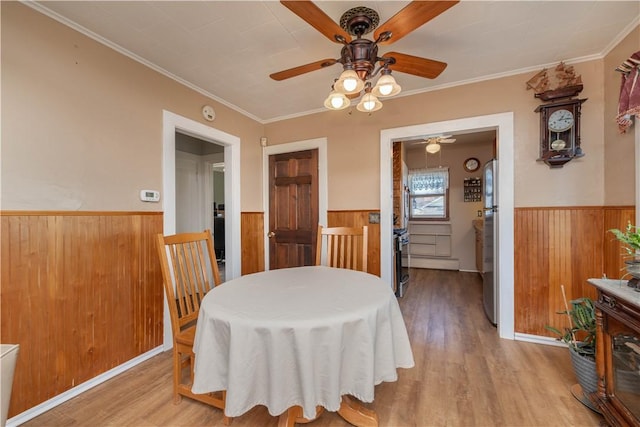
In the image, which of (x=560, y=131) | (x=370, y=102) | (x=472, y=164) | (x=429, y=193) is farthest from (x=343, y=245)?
(x=472, y=164)

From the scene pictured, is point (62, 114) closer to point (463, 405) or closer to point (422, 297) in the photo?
point (463, 405)

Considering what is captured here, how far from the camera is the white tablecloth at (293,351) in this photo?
3.38 feet

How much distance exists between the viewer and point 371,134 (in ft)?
9.84

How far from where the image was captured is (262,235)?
3.59 metres

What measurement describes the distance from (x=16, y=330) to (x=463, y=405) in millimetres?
2619

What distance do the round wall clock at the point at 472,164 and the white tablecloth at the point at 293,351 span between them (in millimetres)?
4727

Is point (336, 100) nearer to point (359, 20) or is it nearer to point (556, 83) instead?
point (359, 20)

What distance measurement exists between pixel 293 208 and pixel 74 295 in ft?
7.21

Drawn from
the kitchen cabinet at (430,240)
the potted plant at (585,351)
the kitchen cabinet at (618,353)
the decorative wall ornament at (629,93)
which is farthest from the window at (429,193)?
the kitchen cabinet at (618,353)

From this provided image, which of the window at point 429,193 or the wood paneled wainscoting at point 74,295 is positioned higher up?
the window at point 429,193

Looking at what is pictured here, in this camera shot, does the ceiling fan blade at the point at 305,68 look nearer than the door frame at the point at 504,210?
Yes

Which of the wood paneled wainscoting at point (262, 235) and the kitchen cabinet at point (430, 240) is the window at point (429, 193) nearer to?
the kitchen cabinet at point (430, 240)

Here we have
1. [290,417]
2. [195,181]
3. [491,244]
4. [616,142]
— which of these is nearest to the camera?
[290,417]

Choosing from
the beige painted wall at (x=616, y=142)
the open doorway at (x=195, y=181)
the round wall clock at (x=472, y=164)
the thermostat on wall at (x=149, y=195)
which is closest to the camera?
the beige painted wall at (x=616, y=142)
